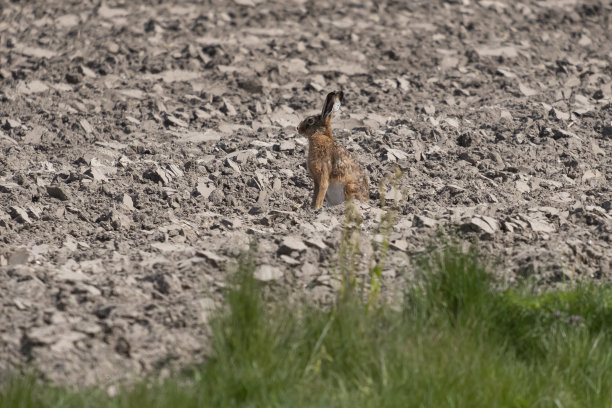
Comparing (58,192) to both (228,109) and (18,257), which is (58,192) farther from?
(228,109)

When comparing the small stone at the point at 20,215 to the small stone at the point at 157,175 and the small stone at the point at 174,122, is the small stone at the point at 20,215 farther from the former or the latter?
the small stone at the point at 174,122

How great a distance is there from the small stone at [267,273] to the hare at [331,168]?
191 centimetres

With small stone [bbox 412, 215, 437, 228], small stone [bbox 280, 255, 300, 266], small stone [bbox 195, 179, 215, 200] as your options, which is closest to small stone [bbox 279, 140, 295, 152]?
small stone [bbox 195, 179, 215, 200]

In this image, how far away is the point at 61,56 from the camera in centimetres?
1058

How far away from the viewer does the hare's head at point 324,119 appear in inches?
296

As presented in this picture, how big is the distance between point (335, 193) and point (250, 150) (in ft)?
4.20

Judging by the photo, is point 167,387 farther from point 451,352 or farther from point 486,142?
point 486,142

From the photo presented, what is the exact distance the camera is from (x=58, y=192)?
719 cm

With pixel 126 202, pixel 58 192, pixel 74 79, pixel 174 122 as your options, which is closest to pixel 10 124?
pixel 74 79

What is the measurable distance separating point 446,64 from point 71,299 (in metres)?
7.02

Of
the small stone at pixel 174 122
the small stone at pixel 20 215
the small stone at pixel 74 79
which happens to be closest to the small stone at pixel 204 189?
the small stone at pixel 20 215

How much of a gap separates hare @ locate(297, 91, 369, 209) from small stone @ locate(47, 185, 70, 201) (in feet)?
6.36

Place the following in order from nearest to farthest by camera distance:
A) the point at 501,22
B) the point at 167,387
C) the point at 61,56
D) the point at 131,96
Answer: the point at 167,387 → the point at 131,96 → the point at 61,56 → the point at 501,22

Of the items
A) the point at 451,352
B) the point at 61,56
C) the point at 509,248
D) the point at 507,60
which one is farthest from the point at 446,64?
the point at 451,352
